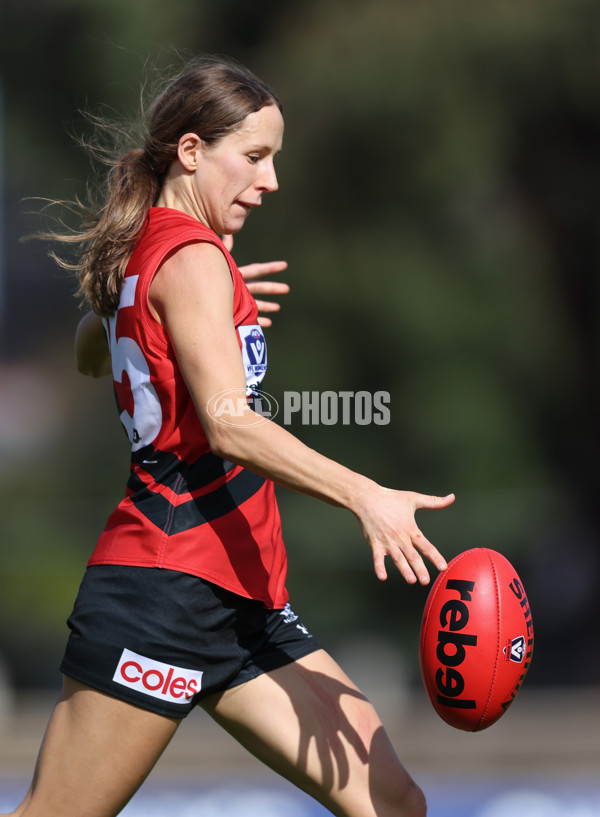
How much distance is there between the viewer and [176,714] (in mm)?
2158

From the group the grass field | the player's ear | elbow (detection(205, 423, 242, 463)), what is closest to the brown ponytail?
the player's ear

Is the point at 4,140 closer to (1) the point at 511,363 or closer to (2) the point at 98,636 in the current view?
(1) the point at 511,363

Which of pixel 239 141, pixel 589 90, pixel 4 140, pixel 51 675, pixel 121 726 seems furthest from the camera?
pixel 4 140

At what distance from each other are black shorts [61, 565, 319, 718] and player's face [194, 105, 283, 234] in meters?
0.83

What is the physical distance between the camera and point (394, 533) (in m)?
1.94

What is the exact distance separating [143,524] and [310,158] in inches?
322

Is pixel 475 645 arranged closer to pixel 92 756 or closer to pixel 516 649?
pixel 516 649

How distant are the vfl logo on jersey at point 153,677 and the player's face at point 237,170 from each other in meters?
0.98

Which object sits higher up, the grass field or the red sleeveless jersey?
the red sleeveless jersey

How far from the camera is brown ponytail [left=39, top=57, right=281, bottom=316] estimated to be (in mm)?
2307

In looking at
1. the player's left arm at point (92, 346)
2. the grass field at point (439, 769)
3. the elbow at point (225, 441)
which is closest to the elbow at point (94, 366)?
the player's left arm at point (92, 346)

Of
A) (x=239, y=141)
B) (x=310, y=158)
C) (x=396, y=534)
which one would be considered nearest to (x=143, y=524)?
(x=396, y=534)

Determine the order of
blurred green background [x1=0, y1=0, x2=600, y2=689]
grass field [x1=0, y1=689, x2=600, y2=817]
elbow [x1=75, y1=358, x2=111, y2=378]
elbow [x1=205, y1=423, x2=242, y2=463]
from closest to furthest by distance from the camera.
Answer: elbow [x1=205, y1=423, x2=242, y2=463], elbow [x1=75, y1=358, x2=111, y2=378], grass field [x1=0, y1=689, x2=600, y2=817], blurred green background [x1=0, y1=0, x2=600, y2=689]

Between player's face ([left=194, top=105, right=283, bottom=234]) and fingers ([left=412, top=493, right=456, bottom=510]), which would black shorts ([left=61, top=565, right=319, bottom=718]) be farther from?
player's face ([left=194, top=105, right=283, bottom=234])
